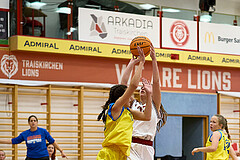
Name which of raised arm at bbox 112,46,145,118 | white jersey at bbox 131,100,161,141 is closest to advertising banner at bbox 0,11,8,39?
white jersey at bbox 131,100,161,141

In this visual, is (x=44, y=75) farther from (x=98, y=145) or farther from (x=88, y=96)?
(x=98, y=145)

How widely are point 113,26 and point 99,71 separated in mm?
1224

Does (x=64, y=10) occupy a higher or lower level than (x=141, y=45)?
higher

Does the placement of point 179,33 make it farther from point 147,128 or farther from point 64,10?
point 147,128

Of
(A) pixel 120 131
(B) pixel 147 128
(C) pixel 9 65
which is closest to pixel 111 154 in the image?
(A) pixel 120 131

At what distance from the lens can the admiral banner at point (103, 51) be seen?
9.85m

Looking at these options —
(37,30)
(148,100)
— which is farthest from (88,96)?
(148,100)

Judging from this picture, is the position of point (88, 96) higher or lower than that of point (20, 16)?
lower

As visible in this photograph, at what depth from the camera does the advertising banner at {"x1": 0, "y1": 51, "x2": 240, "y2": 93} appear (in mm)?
9961

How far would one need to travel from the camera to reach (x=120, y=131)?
418cm

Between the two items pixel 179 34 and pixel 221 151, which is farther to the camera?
pixel 179 34

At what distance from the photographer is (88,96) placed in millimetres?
10664

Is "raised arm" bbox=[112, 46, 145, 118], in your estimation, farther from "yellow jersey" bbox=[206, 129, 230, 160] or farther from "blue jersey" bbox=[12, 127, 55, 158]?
"blue jersey" bbox=[12, 127, 55, 158]

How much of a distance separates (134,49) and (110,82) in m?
6.01
